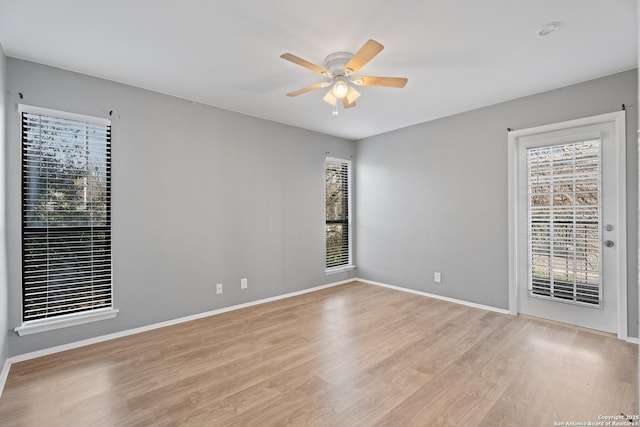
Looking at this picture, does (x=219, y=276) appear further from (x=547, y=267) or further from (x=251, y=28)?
(x=547, y=267)

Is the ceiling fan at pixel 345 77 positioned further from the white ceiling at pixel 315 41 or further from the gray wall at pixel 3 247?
the gray wall at pixel 3 247

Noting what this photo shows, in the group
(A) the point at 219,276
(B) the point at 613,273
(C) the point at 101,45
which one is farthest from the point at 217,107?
(B) the point at 613,273

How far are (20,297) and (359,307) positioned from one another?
11.2 feet

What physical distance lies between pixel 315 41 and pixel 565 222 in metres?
3.18

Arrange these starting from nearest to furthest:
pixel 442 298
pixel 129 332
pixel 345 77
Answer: pixel 345 77, pixel 129 332, pixel 442 298

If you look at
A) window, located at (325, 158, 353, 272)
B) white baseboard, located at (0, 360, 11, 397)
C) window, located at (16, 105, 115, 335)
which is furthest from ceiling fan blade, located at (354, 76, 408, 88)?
white baseboard, located at (0, 360, 11, 397)

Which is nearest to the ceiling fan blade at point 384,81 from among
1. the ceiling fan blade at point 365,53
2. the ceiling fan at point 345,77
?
the ceiling fan at point 345,77

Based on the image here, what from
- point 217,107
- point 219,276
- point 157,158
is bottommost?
point 219,276

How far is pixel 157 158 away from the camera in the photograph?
331 cm

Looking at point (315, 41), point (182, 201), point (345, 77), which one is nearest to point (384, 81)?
point (345, 77)

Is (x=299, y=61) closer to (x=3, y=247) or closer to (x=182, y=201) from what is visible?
(x=182, y=201)

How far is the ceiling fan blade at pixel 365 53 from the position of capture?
6.30 feet

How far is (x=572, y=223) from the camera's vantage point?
10.5 feet

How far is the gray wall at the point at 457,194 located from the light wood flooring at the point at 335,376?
0.83m
